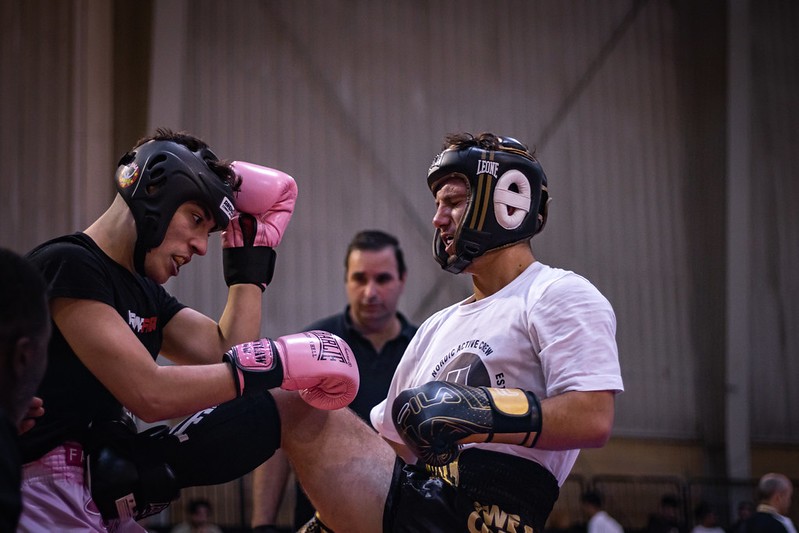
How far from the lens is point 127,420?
296cm

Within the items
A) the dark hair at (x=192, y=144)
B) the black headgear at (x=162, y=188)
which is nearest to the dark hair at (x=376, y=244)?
the dark hair at (x=192, y=144)

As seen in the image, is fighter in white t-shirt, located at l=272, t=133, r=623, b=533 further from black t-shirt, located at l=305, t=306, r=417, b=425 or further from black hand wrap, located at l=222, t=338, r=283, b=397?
black t-shirt, located at l=305, t=306, r=417, b=425

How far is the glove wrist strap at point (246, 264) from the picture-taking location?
3.41 m

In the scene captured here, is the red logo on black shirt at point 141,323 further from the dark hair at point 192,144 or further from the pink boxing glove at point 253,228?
the dark hair at point 192,144

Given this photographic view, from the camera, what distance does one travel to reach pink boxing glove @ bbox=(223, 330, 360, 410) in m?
2.75

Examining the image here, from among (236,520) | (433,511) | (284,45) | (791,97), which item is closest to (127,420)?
(433,511)

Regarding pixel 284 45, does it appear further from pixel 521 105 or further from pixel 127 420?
pixel 127 420

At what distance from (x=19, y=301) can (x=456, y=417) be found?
48.8 inches

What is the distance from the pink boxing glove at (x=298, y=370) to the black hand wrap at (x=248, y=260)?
0.59 m

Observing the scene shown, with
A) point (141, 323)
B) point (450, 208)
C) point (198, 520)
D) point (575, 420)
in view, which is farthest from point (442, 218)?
point (198, 520)

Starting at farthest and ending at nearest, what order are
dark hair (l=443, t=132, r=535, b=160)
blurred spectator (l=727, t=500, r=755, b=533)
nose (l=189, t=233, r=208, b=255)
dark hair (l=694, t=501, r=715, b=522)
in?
1. blurred spectator (l=727, t=500, r=755, b=533)
2. dark hair (l=694, t=501, r=715, b=522)
3. dark hair (l=443, t=132, r=535, b=160)
4. nose (l=189, t=233, r=208, b=255)

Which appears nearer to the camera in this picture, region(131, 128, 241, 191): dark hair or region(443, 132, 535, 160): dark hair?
region(131, 128, 241, 191): dark hair

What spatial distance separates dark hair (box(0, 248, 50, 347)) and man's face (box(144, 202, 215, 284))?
3.52 ft

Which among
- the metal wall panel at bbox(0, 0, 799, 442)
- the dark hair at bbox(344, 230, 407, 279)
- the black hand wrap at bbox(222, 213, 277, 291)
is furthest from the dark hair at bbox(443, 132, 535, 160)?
the metal wall panel at bbox(0, 0, 799, 442)
